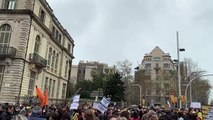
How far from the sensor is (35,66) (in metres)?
38.6

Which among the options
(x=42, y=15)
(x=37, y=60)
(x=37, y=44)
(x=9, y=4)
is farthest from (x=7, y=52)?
(x=42, y=15)

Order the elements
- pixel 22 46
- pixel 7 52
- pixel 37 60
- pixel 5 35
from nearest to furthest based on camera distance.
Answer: pixel 7 52
pixel 22 46
pixel 5 35
pixel 37 60

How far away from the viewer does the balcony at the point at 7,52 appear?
111ft

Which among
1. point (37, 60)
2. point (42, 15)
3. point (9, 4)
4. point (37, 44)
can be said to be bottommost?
point (37, 60)

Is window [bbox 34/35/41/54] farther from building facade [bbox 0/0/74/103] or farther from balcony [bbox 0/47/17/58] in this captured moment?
balcony [bbox 0/47/17/58]

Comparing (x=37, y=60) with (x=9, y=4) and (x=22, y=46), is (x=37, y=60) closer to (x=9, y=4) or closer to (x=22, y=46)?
(x=22, y=46)

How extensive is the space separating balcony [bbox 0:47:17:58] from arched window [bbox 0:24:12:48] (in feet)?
3.10

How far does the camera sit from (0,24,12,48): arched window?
3553 centimetres

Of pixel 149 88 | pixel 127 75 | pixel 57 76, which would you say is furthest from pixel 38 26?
pixel 149 88

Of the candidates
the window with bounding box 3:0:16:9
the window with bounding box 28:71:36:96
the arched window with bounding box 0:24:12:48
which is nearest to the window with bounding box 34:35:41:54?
A: the window with bounding box 28:71:36:96

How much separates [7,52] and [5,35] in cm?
269

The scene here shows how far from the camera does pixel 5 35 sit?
35875 millimetres

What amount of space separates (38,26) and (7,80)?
29.1 feet

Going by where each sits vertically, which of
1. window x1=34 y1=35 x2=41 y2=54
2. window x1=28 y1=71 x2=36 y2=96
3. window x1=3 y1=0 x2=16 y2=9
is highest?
window x1=3 y1=0 x2=16 y2=9
